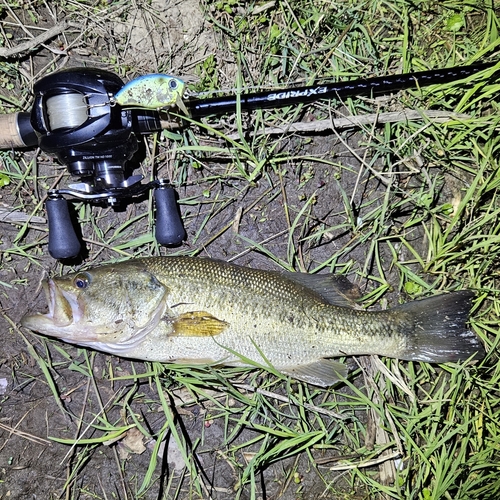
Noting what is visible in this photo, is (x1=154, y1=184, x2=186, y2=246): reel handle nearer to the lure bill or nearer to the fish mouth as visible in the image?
the lure bill

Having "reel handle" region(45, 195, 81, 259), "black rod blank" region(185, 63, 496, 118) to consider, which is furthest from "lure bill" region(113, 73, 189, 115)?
"reel handle" region(45, 195, 81, 259)

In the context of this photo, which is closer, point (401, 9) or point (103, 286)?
point (103, 286)

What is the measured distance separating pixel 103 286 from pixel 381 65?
2.43m

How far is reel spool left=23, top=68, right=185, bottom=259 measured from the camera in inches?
99.7

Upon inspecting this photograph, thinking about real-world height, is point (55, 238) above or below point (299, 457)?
above

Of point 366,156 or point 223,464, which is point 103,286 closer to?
point 223,464

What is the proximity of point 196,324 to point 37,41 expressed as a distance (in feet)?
7.28

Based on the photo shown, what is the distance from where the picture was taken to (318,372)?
3.00 meters

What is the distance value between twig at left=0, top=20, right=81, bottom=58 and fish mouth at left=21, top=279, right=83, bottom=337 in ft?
5.32

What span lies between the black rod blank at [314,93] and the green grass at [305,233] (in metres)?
0.21

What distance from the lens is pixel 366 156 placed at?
3.29m

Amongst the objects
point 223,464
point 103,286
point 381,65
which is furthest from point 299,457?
point 381,65

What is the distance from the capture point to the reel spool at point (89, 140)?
8.30ft

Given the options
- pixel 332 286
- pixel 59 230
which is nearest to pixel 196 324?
pixel 332 286
